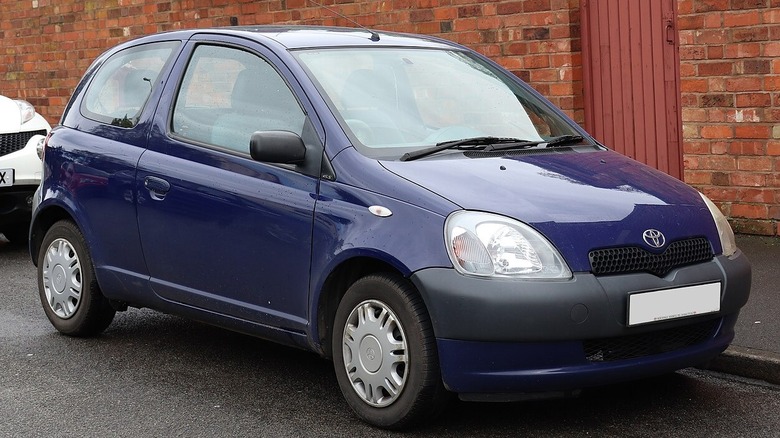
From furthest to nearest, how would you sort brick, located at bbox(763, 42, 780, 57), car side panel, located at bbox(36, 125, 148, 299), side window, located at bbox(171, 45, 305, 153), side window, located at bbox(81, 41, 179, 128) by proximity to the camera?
brick, located at bbox(763, 42, 780, 57) → side window, located at bbox(81, 41, 179, 128) → car side panel, located at bbox(36, 125, 148, 299) → side window, located at bbox(171, 45, 305, 153)

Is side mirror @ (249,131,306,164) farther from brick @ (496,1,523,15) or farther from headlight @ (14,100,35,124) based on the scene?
headlight @ (14,100,35,124)

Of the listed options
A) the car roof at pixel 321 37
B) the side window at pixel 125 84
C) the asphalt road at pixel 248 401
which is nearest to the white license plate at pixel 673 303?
the asphalt road at pixel 248 401

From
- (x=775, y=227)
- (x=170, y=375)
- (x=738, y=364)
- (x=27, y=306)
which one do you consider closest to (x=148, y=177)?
(x=170, y=375)

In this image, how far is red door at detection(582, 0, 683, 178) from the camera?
→ 9.36 metres

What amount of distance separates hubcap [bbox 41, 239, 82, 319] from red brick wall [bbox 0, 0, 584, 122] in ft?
14.5

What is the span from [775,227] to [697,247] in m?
3.89

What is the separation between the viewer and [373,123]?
550cm

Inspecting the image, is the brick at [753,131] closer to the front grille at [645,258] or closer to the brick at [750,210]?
the brick at [750,210]

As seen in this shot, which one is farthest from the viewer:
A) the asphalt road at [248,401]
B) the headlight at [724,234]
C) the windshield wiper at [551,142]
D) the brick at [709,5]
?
the brick at [709,5]

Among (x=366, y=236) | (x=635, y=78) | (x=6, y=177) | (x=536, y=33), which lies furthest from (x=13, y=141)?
(x=366, y=236)

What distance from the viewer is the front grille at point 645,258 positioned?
15.6ft

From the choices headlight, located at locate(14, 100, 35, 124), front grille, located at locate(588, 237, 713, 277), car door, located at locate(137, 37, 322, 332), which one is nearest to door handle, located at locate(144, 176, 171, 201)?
car door, located at locate(137, 37, 322, 332)

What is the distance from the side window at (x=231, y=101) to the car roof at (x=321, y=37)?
0.12 m

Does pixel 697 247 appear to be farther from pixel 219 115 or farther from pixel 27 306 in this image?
pixel 27 306
